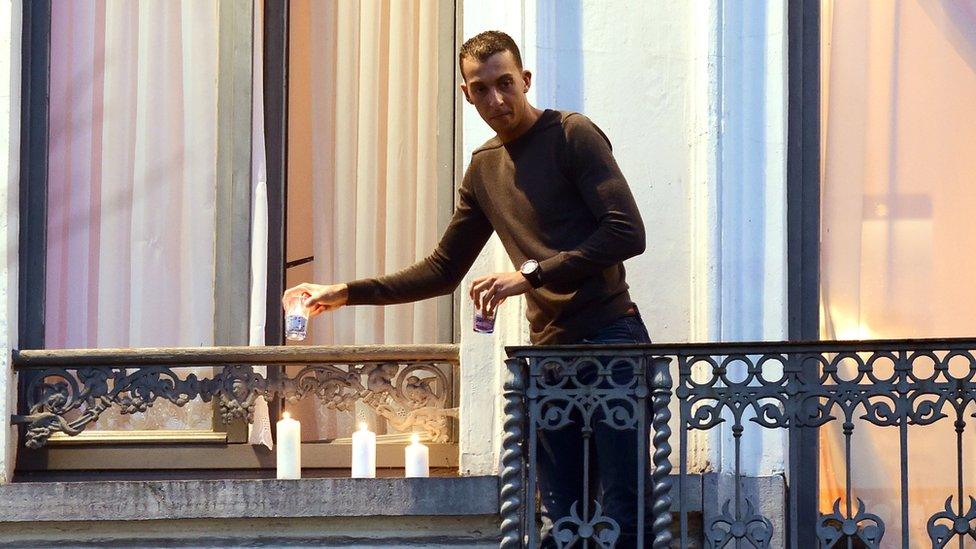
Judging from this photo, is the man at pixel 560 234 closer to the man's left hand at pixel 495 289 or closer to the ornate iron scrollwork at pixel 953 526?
the man's left hand at pixel 495 289

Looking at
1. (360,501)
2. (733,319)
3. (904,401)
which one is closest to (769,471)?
(733,319)

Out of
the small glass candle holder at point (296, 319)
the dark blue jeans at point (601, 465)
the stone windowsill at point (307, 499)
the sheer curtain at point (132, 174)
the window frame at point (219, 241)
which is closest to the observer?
the dark blue jeans at point (601, 465)

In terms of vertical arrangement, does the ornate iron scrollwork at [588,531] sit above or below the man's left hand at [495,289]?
below

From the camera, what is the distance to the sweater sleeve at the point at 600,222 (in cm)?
486

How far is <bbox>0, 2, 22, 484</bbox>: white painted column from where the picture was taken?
611cm

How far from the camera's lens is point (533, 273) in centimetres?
488

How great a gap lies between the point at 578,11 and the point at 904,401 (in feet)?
6.67

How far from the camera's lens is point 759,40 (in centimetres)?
611

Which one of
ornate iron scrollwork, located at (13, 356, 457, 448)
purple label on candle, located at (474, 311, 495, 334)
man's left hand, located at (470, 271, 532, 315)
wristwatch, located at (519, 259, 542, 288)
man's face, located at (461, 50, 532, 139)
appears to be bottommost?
ornate iron scrollwork, located at (13, 356, 457, 448)

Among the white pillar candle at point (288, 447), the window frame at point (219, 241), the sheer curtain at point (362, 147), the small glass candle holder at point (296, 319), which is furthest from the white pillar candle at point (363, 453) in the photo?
the small glass candle holder at point (296, 319)

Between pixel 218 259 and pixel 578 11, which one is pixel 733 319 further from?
pixel 218 259

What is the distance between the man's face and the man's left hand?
1.82ft

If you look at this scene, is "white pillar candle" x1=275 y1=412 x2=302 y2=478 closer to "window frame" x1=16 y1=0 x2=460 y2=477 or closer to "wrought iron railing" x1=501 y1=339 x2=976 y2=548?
"window frame" x1=16 y1=0 x2=460 y2=477

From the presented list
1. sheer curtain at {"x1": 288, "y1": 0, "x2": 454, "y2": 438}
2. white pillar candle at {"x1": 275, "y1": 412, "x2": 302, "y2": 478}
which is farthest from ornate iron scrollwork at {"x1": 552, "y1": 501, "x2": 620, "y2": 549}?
sheer curtain at {"x1": 288, "y1": 0, "x2": 454, "y2": 438}
